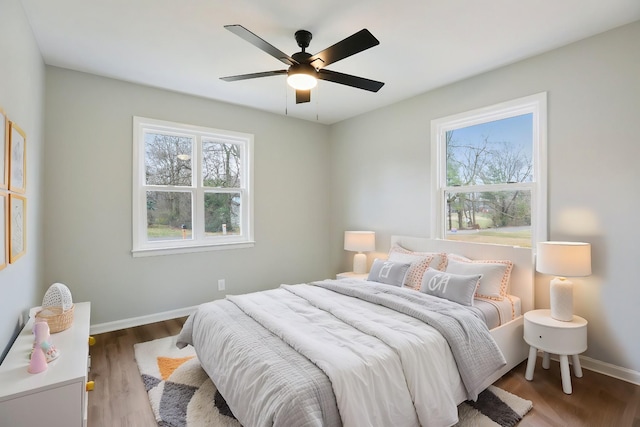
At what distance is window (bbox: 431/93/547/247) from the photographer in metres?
2.97

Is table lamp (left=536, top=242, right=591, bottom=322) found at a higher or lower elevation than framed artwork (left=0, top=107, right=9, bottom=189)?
lower

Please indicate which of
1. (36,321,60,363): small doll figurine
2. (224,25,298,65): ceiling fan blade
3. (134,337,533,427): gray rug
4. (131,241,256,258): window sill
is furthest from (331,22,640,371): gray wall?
(36,321,60,363): small doll figurine

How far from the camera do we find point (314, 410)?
145cm

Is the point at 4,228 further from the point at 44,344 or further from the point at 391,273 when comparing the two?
the point at 391,273

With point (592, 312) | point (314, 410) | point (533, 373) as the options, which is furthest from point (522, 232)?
point (314, 410)

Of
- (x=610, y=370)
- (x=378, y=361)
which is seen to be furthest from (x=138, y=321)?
(x=610, y=370)

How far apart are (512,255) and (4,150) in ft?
12.4

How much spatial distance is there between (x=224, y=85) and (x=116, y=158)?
4.56ft

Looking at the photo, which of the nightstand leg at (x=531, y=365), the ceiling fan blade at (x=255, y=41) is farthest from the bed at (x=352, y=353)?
the ceiling fan blade at (x=255, y=41)

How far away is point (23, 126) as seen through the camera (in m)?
2.26

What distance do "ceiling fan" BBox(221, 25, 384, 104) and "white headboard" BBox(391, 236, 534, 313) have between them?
186cm

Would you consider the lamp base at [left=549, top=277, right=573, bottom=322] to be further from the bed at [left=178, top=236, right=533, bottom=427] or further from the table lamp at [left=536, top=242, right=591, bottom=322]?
the bed at [left=178, top=236, right=533, bottom=427]

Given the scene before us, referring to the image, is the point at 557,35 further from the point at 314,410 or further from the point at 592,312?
the point at 314,410

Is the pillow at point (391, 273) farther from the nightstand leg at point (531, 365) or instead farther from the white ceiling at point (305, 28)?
the white ceiling at point (305, 28)
